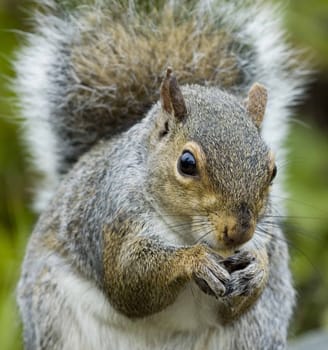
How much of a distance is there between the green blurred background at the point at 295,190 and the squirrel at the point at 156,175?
1.20 feet

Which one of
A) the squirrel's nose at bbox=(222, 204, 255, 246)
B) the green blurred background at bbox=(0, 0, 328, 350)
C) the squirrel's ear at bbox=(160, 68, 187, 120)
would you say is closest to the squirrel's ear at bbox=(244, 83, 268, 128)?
the squirrel's ear at bbox=(160, 68, 187, 120)

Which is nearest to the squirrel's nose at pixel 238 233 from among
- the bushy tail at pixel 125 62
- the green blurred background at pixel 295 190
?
the bushy tail at pixel 125 62

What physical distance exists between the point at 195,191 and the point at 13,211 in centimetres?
170

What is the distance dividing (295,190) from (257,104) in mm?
1449

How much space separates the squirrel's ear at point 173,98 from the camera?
221 cm

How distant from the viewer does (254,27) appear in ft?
9.77

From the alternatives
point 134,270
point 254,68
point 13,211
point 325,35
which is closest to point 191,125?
point 134,270

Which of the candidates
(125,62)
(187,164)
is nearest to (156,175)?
(187,164)

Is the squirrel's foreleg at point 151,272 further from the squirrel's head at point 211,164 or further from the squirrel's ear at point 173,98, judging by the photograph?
the squirrel's ear at point 173,98

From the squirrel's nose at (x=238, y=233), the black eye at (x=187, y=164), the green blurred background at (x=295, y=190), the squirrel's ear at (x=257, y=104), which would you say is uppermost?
the squirrel's ear at (x=257, y=104)

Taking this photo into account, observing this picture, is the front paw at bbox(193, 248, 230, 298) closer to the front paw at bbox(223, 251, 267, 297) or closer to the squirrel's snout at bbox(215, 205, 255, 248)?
the front paw at bbox(223, 251, 267, 297)

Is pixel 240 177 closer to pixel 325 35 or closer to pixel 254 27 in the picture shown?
pixel 254 27

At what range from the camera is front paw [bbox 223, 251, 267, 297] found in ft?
7.11

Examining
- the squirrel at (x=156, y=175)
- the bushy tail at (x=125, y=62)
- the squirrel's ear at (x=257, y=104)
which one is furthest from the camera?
the bushy tail at (x=125, y=62)
